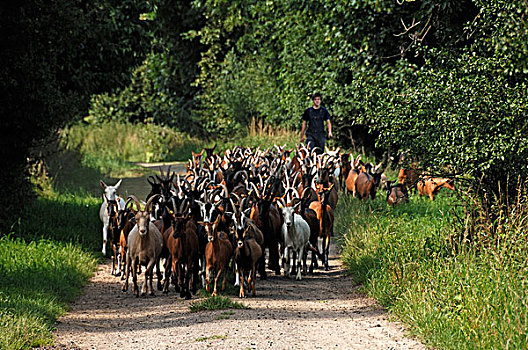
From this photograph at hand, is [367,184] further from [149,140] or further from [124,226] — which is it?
[149,140]

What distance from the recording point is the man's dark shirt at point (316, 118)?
18.2 meters

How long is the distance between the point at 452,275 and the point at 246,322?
7.25ft

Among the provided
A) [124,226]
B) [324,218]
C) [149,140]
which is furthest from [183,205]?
[149,140]

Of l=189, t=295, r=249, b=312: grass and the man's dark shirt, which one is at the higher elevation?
the man's dark shirt

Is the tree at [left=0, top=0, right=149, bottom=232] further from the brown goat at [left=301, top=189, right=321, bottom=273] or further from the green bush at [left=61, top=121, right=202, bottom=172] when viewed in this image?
the green bush at [left=61, top=121, right=202, bottom=172]

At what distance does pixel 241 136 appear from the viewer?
109 ft

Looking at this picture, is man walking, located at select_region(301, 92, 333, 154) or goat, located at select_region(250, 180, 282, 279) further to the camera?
man walking, located at select_region(301, 92, 333, 154)

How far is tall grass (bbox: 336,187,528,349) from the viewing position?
6.72 meters

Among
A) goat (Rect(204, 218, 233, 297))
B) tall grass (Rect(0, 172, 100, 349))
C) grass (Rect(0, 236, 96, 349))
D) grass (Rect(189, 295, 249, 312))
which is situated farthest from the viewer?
goat (Rect(204, 218, 233, 297))

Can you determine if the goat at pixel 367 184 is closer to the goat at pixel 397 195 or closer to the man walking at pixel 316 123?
the goat at pixel 397 195

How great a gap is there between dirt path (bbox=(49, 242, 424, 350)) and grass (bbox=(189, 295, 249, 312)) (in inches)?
5.5

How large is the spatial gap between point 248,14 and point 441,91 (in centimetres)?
2426

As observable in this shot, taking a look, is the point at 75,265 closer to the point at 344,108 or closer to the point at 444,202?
the point at 444,202

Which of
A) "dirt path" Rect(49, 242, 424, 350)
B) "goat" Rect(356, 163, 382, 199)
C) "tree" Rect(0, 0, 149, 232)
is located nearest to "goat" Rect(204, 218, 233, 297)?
"dirt path" Rect(49, 242, 424, 350)
